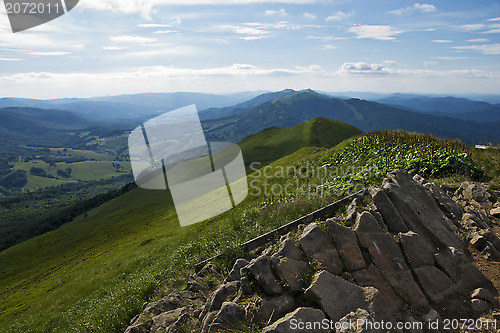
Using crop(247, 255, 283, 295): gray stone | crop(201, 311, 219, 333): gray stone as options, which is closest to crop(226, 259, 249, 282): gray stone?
crop(247, 255, 283, 295): gray stone

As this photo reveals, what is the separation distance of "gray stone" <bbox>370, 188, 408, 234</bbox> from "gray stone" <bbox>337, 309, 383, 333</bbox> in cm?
479

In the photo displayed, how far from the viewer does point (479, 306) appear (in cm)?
841

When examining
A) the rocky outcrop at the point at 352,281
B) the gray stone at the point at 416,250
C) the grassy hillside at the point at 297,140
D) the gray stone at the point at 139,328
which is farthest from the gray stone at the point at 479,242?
the grassy hillside at the point at 297,140

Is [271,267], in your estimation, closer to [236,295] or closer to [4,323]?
[236,295]

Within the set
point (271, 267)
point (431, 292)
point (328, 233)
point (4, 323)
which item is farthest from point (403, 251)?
point (4, 323)

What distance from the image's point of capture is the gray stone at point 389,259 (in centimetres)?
862

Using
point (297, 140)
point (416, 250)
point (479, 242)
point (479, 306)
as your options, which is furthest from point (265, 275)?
point (297, 140)

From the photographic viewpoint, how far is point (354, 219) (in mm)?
10953

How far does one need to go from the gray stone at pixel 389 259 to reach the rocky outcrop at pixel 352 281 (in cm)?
3

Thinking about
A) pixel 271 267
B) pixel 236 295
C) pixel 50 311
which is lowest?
pixel 50 311

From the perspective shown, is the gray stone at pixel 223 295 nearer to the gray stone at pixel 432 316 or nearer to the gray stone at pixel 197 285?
the gray stone at pixel 197 285

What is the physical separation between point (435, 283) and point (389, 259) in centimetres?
154

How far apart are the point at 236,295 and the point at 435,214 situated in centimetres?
944

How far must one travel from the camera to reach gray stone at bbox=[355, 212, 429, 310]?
8617 mm
